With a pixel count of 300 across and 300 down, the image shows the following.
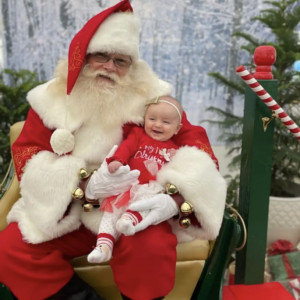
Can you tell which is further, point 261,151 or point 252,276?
point 252,276

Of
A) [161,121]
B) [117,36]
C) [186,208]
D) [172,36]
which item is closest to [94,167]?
[161,121]

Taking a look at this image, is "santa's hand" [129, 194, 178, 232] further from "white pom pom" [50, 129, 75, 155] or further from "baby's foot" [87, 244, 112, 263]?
"white pom pom" [50, 129, 75, 155]

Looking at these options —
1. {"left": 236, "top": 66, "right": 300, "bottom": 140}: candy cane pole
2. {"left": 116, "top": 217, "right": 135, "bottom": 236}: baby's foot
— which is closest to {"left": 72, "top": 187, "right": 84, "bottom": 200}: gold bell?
{"left": 116, "top": 217, "right": 135, "bottom": 236}: baby's foot

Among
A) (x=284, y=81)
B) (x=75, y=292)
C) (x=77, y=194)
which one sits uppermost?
(x=284, y=81)

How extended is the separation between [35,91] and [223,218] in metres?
1.05

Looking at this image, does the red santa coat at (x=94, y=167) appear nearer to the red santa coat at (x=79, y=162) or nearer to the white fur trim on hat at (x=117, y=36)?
the red santa coat at (x=79, y=162)

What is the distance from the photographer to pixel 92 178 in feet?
4.45

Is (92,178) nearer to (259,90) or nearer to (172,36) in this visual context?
(259,90)

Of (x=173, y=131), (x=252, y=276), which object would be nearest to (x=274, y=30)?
(x=173, y=131)

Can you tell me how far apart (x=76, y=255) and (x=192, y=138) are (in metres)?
0.72

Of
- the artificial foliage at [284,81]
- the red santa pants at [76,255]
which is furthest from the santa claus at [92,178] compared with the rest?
the artificial foliage at [284,81]

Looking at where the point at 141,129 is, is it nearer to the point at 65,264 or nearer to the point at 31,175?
the point at 31,175

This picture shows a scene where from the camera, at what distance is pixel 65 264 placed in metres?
1.37

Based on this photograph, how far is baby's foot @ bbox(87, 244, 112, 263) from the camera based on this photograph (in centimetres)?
113
